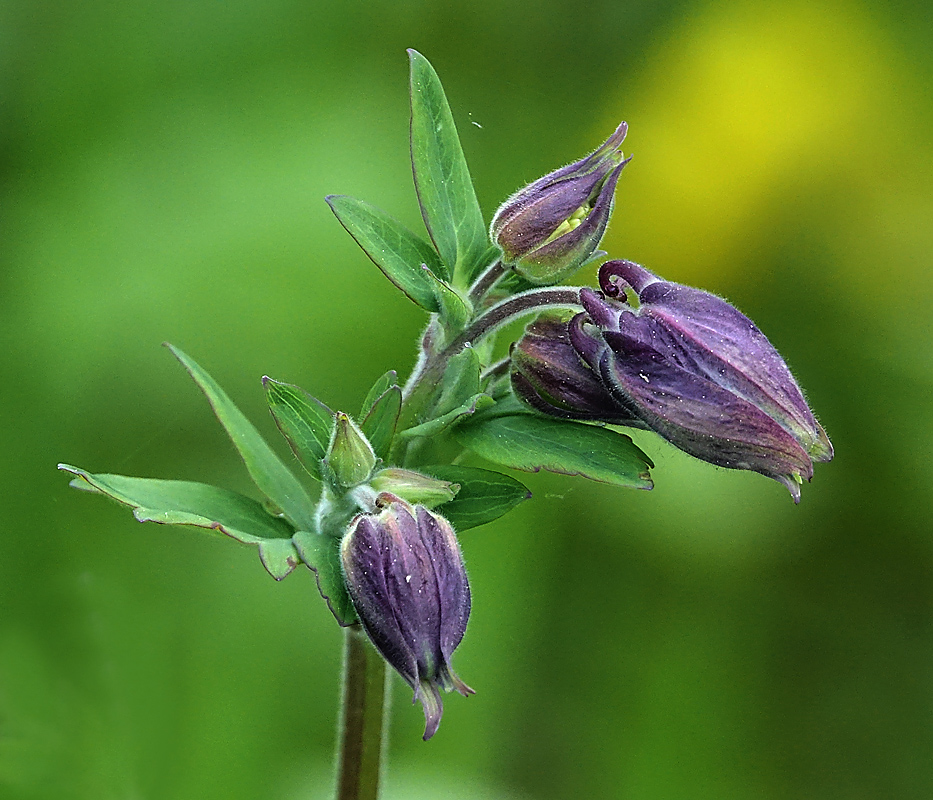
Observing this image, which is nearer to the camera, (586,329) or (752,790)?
(586,329)

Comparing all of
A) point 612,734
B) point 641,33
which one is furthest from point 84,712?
point 641,33

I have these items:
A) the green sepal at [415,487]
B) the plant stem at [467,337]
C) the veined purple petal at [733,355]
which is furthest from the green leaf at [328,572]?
the veined purple petal at [733,355]

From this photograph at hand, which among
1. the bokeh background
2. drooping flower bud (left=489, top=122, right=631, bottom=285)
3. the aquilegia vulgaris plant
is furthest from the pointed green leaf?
the bokeh background

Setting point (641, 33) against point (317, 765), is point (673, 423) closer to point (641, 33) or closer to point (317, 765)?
point (317, 765)

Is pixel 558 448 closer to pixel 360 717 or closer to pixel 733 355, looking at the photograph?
pixel 733 355

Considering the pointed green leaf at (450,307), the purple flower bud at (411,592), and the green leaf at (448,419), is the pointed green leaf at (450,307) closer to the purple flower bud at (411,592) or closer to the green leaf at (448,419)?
the green leaf at (448,419)

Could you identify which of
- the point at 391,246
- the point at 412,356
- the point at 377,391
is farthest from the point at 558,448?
the point at 412,356
